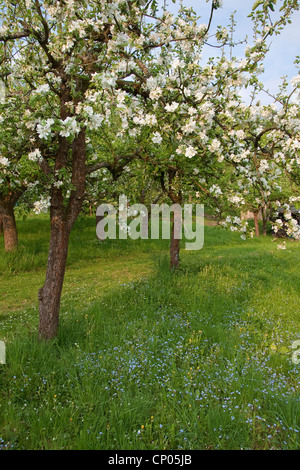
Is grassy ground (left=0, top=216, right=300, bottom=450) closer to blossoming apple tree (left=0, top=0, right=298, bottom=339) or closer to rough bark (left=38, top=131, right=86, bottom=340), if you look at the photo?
rough bark (left=38, top=131, right=86, bottom=340)

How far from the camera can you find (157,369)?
4301 mm

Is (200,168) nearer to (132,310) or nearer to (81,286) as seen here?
(132,310)

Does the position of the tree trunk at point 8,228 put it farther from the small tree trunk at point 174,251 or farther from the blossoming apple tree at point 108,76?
the blossoming apple tree at point 108,76

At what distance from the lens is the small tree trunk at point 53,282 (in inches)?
207

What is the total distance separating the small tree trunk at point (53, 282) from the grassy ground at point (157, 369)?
32cm

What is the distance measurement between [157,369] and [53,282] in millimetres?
2287

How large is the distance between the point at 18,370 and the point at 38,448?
1.31 m

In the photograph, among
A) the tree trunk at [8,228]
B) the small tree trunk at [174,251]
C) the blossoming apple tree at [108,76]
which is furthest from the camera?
the tree trunk at [8,228]

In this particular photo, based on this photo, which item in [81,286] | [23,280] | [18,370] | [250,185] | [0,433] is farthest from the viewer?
[23,280]

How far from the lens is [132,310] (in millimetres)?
6555

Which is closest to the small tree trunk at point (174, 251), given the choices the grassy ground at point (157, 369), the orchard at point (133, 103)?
the grassy ground at point (157, 369)

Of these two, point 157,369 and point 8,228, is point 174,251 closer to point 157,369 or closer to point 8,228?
point 157,369

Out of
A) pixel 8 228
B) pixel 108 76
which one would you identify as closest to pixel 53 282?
pixel 108 76
